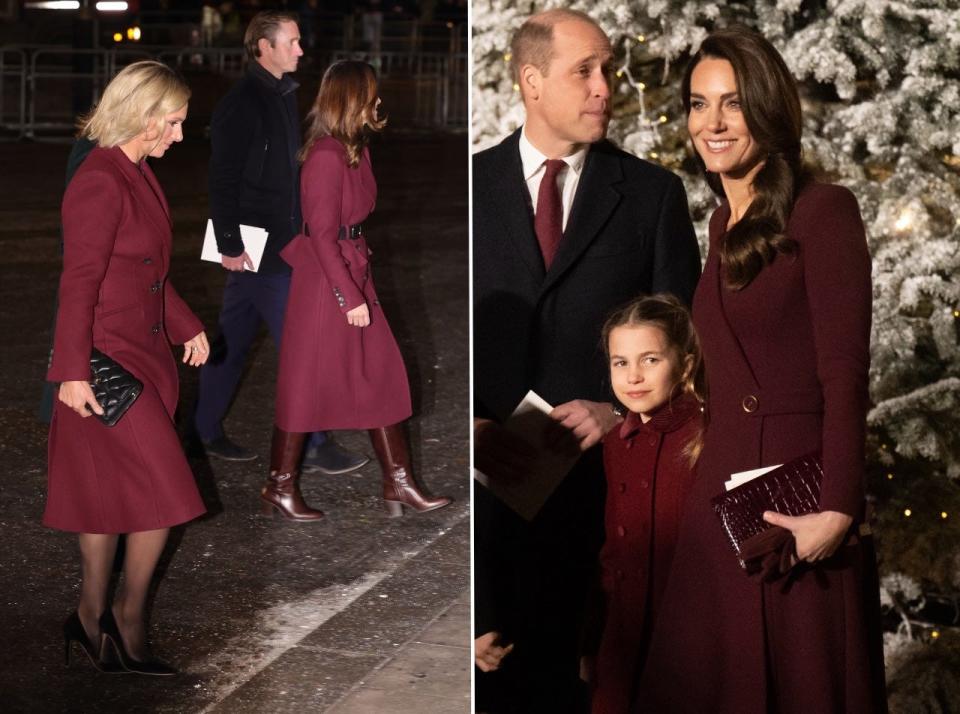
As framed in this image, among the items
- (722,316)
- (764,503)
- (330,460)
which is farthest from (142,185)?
(330,460)

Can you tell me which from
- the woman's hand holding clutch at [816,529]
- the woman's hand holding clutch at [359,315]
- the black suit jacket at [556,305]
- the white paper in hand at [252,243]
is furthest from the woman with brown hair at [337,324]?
the woman's hand holding clutch at [816,529]

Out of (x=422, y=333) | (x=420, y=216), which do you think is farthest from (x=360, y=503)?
(x=420, y=216)

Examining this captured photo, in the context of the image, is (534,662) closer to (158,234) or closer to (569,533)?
(569,533)

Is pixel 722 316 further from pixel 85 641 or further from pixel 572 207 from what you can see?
pixel 85 641

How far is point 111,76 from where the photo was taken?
71.9 ft

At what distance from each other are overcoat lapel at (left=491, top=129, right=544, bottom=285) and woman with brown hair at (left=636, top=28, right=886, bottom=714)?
0.33 meters

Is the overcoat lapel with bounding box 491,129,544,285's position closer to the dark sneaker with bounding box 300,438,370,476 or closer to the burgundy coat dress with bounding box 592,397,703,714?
the burgundy coat dress with bounding box 592,397,703,714

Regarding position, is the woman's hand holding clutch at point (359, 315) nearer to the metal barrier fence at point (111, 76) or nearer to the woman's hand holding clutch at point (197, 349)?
the woman's hand holding clutch at point (197, 349)

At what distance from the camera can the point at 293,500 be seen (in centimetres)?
684

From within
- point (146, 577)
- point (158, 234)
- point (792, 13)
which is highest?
point (792, 13)

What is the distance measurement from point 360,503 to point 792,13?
4.29 meters

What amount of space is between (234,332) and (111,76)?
15.3 meters

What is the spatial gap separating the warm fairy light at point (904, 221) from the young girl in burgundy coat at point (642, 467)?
46cm

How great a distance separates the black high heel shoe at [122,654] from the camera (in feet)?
16.6
